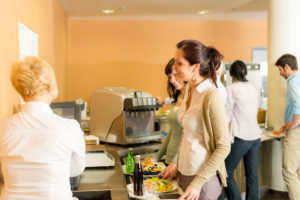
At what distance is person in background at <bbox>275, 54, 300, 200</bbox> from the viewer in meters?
3.20

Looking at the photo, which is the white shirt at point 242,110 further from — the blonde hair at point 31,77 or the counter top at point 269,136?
the blonde hair at point 31,77

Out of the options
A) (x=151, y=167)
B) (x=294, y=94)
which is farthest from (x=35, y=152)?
(x=294, y=94)

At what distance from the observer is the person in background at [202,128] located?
4.63 feet

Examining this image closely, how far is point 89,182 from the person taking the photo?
1.74m

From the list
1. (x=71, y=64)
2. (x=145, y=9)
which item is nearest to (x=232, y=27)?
(x=145, y=9)

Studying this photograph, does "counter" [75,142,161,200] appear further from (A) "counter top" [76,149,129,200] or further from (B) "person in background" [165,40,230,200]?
(B) "person in background" [165,40,230,200]

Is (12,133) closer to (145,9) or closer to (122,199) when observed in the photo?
(122,199)

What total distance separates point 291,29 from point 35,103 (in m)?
3.28

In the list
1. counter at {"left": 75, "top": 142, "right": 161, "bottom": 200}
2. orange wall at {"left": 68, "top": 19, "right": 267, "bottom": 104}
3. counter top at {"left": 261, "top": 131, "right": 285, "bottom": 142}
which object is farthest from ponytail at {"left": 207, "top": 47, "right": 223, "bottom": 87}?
orange wall at {"left": 68, "top": 19, "right": 267, "bottom": 104}

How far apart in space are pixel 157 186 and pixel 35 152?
0.81 metres

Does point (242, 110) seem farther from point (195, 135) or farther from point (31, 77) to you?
point (31, 77)

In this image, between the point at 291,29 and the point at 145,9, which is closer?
the point at 291,29

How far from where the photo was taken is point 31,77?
1060mm

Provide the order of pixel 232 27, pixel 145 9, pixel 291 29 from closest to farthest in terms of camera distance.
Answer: pixel 291 29, pixel 145 9, pixel 232 27
